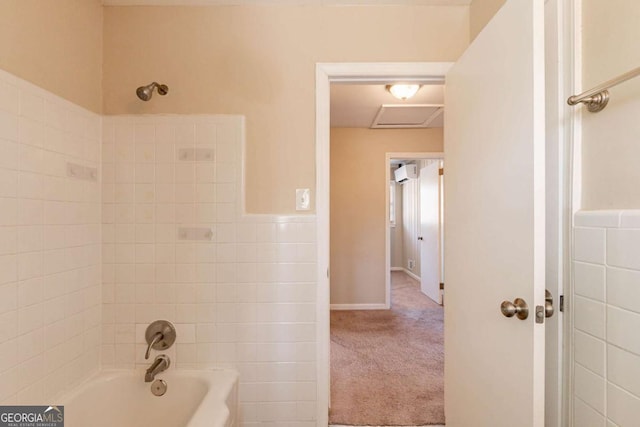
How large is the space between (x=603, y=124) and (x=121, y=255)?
2074mm

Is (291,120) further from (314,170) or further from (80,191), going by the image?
(80,191)

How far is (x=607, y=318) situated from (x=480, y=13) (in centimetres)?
145

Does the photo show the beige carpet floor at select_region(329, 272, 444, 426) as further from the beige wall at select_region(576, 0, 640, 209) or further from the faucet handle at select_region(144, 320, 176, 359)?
the beige wall at select_region(576, 0, 640, 209)

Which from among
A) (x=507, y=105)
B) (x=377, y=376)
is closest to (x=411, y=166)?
(x=377, y=376)

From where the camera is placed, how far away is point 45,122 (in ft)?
3.93

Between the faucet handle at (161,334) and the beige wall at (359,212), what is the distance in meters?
2.44

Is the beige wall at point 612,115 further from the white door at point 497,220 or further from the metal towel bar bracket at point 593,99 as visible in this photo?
the white door at point 497,220

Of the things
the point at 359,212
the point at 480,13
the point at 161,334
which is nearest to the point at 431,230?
the point at 359,212

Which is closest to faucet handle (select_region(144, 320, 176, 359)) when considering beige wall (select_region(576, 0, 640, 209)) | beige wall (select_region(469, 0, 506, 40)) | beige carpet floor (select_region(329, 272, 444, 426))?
beige carpet floor (select_region(329, 272, 444, 426))

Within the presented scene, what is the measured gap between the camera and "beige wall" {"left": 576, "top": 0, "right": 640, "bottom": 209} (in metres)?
0.77

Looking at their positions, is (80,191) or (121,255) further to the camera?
(121,255)

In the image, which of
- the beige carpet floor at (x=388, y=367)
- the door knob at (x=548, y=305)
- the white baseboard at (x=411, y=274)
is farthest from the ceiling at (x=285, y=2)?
the white baseboard at (x=411, y=274)

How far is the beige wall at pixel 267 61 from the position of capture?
1.54 metres

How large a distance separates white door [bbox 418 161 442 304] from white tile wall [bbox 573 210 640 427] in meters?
3.24
